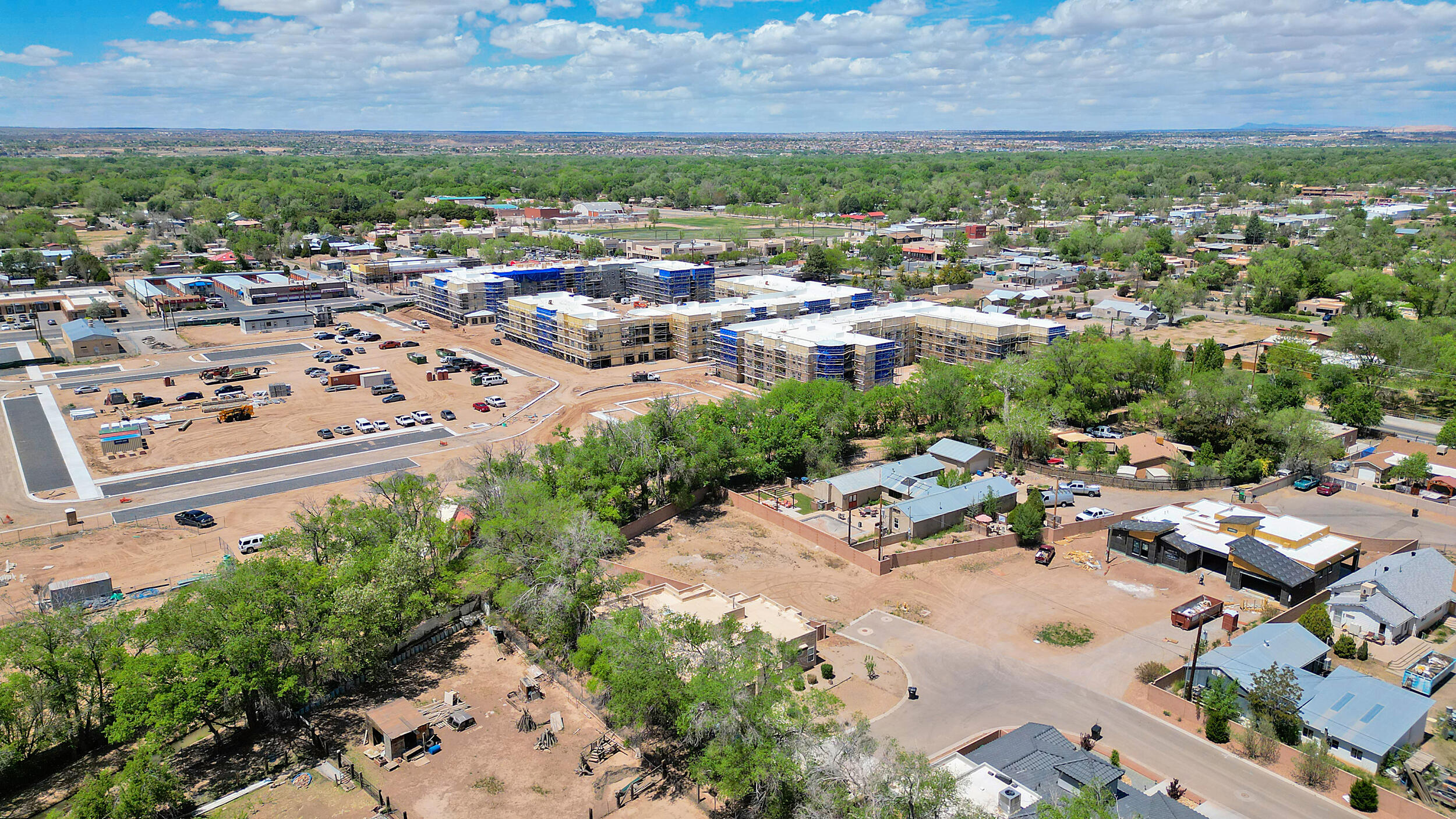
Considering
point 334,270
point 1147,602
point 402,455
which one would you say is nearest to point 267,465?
point 402,455

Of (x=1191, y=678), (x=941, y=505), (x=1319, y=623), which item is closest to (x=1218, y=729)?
(x=1191, y=678)

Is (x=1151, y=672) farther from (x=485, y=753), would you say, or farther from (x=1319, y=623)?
(x=485, y=753)

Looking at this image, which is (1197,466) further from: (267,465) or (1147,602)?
(267,465)

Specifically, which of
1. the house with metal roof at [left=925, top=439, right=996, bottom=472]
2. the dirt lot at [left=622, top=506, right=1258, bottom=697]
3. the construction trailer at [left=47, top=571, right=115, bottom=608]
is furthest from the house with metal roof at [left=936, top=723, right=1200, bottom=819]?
the construction trailer at [left=47, top=571, right=115, bottom=608]

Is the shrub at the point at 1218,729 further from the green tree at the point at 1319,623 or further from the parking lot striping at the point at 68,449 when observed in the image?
the parking lot striping at the point at 68,449

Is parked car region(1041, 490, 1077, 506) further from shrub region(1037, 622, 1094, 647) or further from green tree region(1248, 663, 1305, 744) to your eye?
green tree region(1248, 663, 1305, 744)

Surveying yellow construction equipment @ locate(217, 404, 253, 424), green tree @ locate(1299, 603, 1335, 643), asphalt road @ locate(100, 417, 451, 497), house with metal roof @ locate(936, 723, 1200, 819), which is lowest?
green tree @ locate(1299, 603, 1335, 643)
